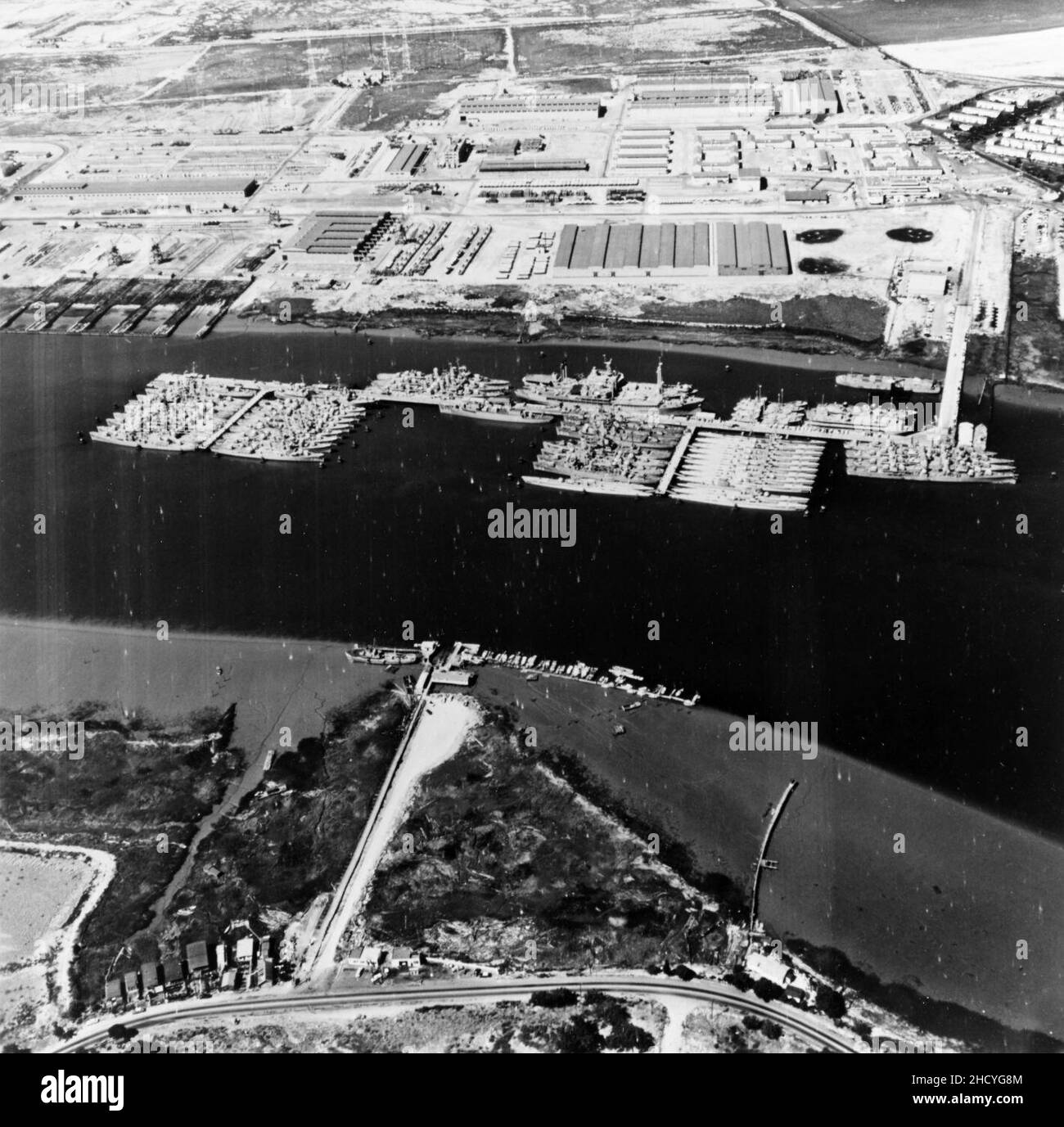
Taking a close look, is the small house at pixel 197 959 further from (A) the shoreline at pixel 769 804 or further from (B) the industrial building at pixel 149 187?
(B) the industrial building at pixel 149 187

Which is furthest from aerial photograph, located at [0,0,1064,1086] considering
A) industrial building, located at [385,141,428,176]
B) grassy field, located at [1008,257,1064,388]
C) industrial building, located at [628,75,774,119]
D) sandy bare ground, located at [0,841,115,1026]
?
industrial building, located at [628,75,774,119]

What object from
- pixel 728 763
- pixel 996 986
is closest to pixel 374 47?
pixel 728 763

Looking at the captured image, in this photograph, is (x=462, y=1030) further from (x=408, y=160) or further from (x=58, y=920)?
(x=408, y=160)

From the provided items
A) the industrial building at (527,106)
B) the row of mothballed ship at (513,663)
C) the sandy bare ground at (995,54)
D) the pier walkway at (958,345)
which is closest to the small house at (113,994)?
the row of mothballed ship at (513,663)

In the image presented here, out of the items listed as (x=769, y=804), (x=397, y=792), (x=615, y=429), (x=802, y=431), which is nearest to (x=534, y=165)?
(x=615, y=429)

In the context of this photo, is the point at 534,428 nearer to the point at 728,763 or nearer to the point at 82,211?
the point at 728,763

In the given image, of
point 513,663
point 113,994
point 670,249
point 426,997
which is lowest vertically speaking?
point 113,994
